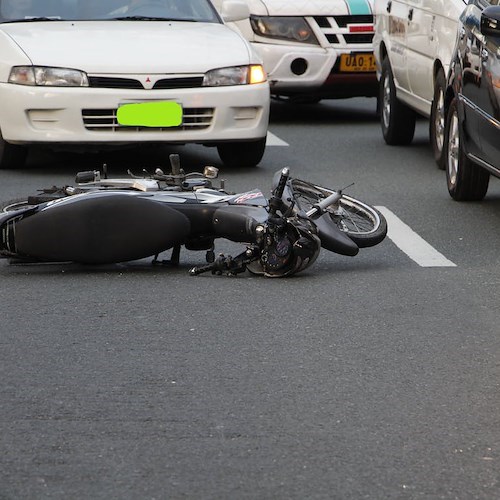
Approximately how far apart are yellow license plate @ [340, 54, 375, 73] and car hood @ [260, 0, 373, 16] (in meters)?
0.41

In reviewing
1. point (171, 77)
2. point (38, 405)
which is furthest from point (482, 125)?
point (38, 405)

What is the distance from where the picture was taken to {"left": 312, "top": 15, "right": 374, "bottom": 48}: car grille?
15.0m

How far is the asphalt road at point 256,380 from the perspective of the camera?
4305 millimetres

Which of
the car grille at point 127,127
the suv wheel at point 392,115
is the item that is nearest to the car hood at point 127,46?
the car grille at point 127,127

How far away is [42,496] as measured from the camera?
4117 mm

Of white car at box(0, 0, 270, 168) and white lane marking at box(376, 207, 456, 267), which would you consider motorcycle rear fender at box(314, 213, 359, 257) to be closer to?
white lane marking at box(376, 207, 456, 267)

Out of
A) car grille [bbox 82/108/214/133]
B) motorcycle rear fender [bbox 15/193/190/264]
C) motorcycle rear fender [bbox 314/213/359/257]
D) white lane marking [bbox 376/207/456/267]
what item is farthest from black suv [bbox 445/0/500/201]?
motorcycle rear fender [bbox 15/193/190/264]

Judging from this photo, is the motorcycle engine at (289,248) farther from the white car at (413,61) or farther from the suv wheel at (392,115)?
the suv wheel at (392,115)

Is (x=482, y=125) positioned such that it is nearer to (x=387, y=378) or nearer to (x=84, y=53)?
(x=84, y=53)

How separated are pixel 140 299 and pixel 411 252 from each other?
6.28 feet

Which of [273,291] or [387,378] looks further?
[273,291]

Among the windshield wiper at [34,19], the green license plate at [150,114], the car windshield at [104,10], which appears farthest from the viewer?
the car windshield at [104,10]

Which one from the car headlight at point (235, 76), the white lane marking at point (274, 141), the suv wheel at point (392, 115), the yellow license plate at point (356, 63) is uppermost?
the car headlight at point (235, 76)

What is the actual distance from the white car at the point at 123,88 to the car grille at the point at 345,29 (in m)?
3.52
